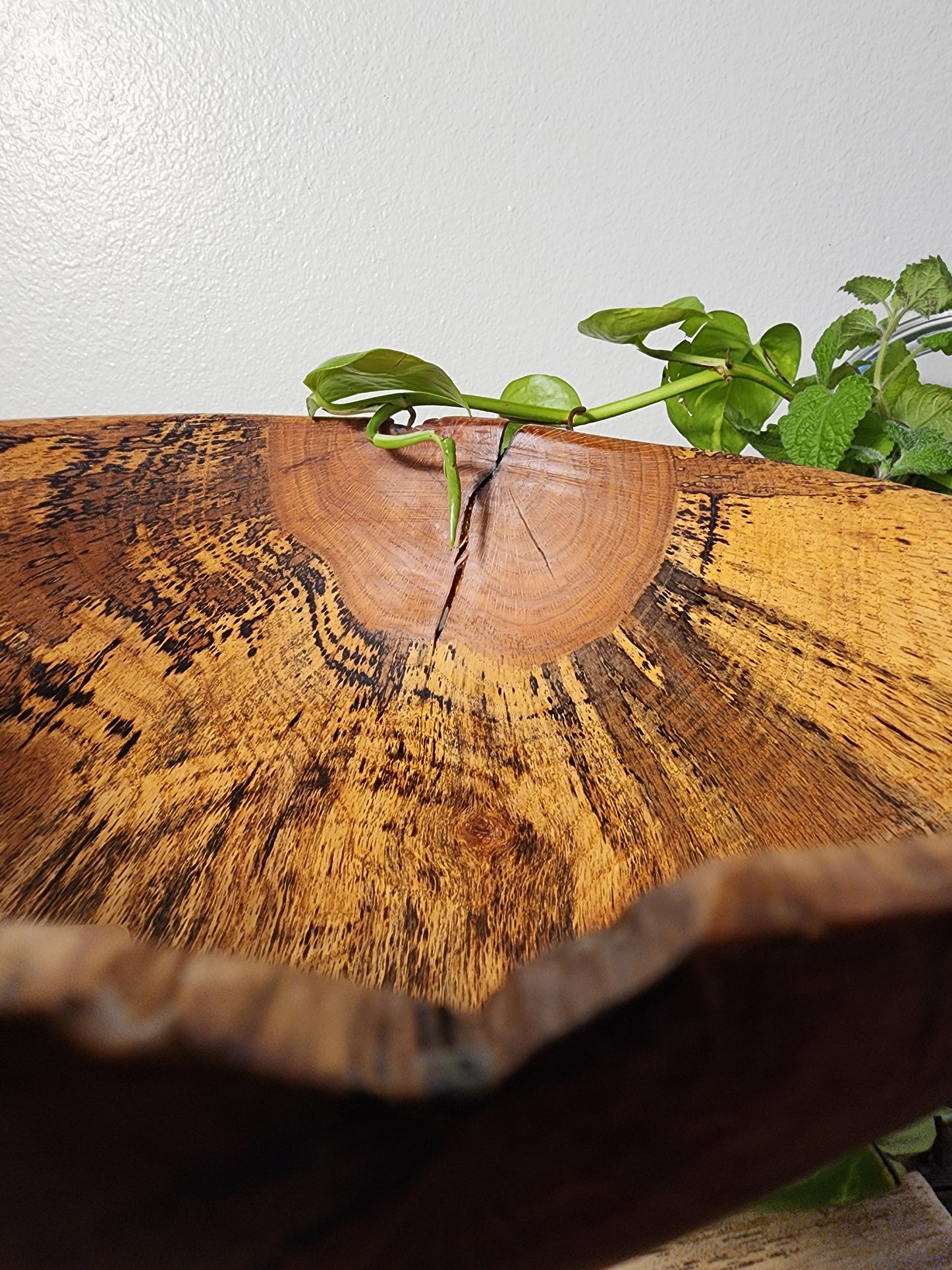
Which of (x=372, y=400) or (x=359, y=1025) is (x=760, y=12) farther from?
(x=359, y=1025)

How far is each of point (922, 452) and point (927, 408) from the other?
0.18ft

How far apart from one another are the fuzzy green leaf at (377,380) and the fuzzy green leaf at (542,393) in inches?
1.7

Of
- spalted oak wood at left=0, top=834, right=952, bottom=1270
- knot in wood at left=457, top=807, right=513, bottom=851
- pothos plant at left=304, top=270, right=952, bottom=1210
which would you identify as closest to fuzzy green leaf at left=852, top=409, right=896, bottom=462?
pothos plant at left=304, top=270, right=952, bottom=1210

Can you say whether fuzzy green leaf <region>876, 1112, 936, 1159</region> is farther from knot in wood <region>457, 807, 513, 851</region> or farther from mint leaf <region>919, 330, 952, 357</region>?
mint leaf <region>919, 330, 952, 357</region>

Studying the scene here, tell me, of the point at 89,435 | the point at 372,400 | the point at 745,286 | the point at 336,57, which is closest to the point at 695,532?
the point at 372,400

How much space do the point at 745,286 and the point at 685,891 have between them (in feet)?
2.64

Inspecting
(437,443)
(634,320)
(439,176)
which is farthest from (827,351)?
(439,176)

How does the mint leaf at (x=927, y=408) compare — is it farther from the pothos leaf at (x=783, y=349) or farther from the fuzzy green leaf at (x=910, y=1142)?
the fuzzy green leaf at (x=910, y=1142)

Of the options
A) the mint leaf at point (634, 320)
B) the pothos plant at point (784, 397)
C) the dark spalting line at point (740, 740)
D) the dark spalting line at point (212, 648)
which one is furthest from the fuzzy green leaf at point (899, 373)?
the dark spalting line at point (212, 648)

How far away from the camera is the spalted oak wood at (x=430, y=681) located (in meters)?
0.30

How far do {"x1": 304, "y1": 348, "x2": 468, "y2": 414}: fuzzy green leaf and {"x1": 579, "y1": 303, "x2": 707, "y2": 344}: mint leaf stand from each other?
97 millimetres

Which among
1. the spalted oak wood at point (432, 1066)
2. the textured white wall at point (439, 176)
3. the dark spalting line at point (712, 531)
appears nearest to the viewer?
the spalted oak wood at point (432, 1066)

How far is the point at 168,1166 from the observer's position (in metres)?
0.10

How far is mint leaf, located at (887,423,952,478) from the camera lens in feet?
1.64
